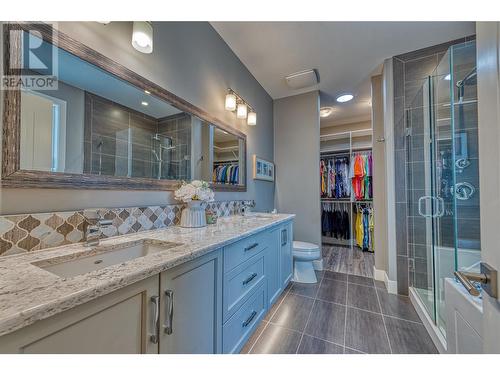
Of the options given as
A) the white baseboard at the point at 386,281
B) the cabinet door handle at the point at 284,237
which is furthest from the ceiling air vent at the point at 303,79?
the white baseboard at the point at 386,281

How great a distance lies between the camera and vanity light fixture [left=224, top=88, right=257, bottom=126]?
2.00 metres

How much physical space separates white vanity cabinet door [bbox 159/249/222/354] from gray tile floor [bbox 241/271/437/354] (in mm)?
530

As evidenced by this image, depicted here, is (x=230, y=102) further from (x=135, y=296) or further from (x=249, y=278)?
(x=135, y=296)

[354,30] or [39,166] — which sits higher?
[354,30]

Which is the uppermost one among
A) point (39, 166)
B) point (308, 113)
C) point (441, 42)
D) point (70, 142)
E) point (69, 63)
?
point (441, 42)

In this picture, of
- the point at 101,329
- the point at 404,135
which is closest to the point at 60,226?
the point at 101,329

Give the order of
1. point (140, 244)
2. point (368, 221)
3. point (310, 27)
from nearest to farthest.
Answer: point (140, 244) → point (310, 27) → point (368, 221)

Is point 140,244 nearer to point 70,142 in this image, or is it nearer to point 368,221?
point 70,142

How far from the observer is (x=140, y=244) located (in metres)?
1.05

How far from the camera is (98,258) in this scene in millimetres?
872
